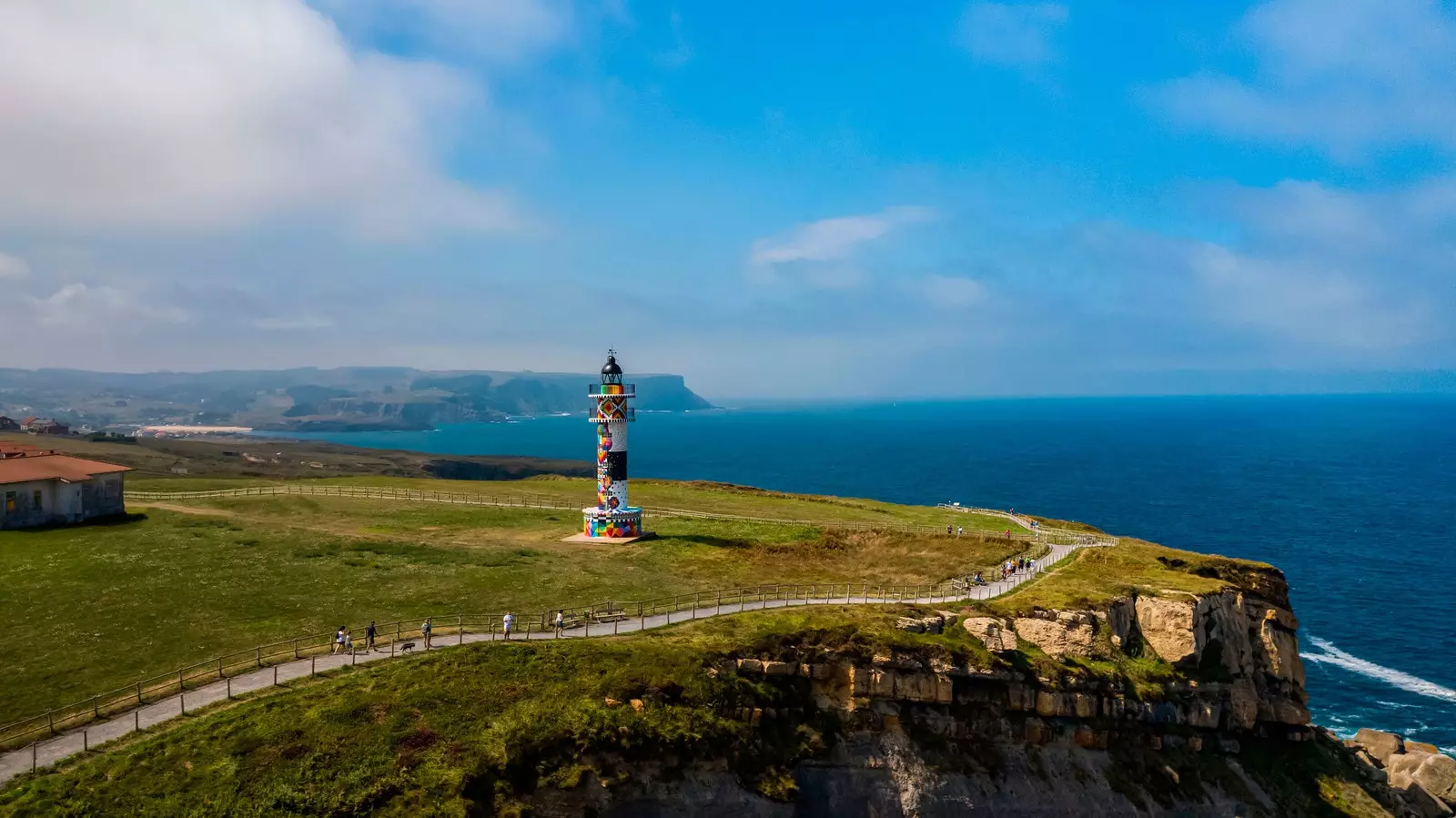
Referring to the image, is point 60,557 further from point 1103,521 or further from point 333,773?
point 1103,521

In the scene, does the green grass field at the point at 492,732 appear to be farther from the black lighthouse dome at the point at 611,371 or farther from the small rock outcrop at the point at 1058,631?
the black lighthouse dome at the point at 611,371

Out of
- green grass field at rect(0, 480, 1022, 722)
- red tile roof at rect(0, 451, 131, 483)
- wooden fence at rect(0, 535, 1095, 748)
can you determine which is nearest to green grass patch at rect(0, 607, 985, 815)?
wooden fence at rect(0, 535, 1095, 748)

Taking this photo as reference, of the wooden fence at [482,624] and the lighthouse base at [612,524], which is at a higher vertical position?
the lighthouse base at [612,524]

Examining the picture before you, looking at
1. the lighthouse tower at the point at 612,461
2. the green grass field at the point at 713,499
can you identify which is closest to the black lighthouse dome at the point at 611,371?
the lighthouse tower at the point at 612,461

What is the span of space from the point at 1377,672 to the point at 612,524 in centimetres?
6698

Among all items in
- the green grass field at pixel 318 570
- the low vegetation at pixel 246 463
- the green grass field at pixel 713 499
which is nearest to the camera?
the green grass field at pixel 318 570

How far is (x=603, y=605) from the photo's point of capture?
4172 cm

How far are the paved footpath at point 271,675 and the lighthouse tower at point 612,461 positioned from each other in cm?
1921

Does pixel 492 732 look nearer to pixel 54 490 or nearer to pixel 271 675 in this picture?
pixel 271 675

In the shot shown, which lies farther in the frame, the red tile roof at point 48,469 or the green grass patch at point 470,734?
the red tile roof at point 48,469

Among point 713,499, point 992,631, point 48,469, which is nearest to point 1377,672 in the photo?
point 992,631

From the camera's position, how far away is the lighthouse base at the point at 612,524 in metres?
60.1

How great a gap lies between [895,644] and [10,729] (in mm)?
34059

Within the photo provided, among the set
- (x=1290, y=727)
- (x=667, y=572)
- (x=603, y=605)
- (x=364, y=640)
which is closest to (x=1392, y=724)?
(x=1290, y=727)
